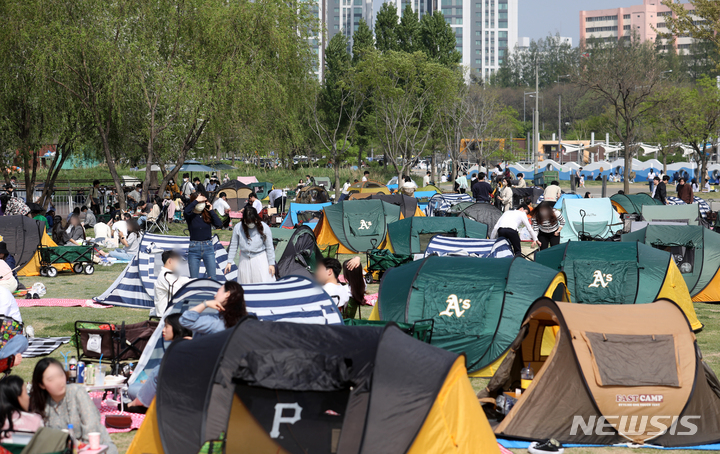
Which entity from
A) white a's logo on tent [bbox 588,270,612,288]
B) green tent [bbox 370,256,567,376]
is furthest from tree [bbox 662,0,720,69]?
green tent [bbox 370,256,567,376]

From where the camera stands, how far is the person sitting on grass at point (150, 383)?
6.46 m

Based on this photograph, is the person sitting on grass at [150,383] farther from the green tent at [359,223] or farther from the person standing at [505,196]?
the person standing at [505,196]

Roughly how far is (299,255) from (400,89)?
2694cm

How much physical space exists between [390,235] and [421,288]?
7345 millimetres

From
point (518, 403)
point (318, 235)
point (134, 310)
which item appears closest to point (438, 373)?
point (518, 403)

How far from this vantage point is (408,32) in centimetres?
5012

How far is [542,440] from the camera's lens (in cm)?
618

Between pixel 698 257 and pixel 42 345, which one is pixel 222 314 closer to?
pixel 42 345

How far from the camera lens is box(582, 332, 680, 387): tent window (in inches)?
244

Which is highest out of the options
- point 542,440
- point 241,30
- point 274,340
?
point 241,30

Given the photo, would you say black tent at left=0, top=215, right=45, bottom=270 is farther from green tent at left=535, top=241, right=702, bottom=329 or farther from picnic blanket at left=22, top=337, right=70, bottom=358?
green tent at left=535, top=241, right=702, bottom=329

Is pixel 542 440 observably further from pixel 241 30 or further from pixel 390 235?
pixel 241 30

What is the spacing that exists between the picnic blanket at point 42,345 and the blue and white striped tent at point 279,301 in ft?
6.66

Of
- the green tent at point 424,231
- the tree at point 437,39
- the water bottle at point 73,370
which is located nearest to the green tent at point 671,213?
the green tent at point 424,231
